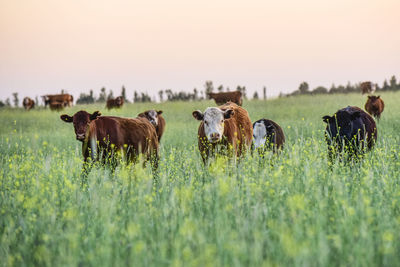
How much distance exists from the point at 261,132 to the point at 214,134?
262 cm

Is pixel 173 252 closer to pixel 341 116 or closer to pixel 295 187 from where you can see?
pixel 295 187

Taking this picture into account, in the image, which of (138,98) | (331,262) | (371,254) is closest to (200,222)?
(331,262)

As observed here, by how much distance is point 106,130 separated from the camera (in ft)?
22.0

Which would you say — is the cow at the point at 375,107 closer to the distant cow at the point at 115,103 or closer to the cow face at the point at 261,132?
the cow face at the point at 261,132

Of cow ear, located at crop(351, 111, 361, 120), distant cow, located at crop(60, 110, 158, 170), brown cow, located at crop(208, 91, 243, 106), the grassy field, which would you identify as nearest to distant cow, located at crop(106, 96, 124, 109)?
brown cow, located at crop(208, 91, 243, 106)

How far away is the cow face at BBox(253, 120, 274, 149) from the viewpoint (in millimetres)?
8367

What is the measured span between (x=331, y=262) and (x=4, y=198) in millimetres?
3815

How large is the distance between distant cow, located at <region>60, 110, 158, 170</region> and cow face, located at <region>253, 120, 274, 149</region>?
2363mm

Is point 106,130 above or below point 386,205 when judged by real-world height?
above

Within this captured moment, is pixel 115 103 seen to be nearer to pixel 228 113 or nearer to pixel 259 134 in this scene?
pixel 259 134

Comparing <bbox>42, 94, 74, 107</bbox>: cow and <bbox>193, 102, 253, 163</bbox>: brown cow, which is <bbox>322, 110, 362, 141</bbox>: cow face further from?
<bbox>42, 94, 74, 107</bbox>: cow

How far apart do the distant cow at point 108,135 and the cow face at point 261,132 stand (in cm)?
236

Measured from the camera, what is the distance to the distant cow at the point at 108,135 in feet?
20.9

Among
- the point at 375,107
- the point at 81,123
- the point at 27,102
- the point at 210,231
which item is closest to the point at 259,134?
the point at 81,123
